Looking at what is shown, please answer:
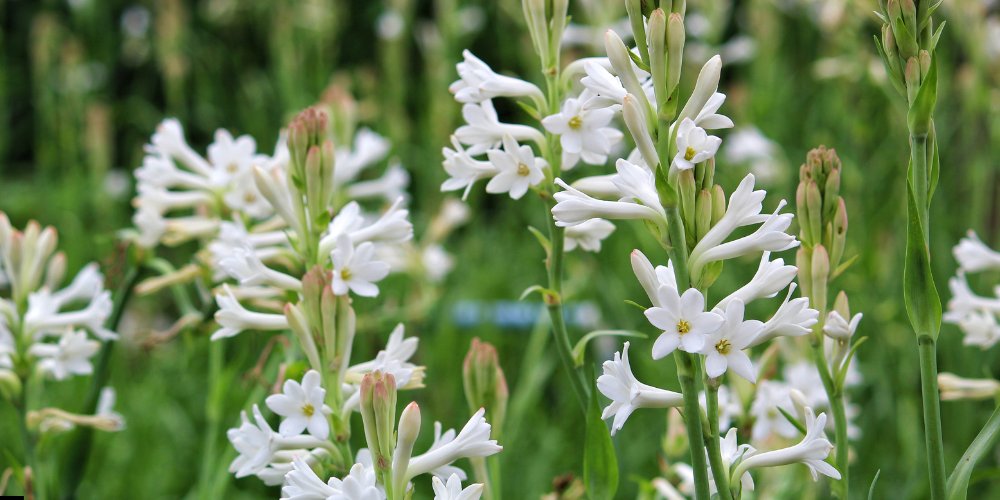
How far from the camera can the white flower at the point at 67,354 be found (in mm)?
1839

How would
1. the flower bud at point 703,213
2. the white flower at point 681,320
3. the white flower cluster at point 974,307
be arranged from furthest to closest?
the white flower cluster at point 974,307
the flower bud at point 703,213
the white flower at point 681,320

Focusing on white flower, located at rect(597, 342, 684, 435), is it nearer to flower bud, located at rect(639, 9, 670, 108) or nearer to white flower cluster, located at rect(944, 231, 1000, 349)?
flower bud, located at rect(639, 9, 670, 108)

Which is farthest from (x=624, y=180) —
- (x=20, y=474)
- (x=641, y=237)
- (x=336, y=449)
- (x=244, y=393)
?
(x=641, y=237)

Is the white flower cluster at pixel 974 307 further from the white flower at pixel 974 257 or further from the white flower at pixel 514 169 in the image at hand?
the white flower at pixel 514 169

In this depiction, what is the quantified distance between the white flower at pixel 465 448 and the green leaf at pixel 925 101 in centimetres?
65

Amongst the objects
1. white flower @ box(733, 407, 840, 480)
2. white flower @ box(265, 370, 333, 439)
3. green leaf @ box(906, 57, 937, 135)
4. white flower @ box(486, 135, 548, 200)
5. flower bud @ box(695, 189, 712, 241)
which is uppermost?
green leaf @ box(906, 57, 937, 135)

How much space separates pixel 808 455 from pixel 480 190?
338 centimetres

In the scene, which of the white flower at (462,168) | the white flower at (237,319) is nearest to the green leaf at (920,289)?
the white flower at (462,168)

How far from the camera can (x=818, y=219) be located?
146 centimetres

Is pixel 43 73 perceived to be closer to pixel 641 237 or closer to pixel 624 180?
pixel 641 237

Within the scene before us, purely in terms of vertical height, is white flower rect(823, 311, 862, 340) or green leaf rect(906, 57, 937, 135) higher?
green leaf rect(906, 57, 937, 135)

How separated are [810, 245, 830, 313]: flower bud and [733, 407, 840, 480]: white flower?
22 centimetres

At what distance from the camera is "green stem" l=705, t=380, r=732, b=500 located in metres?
1.25

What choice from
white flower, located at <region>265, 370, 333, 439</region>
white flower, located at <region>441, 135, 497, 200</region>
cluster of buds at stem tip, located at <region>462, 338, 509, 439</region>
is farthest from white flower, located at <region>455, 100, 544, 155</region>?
white flower, located at <region>265, 370, 333, 439</region>
